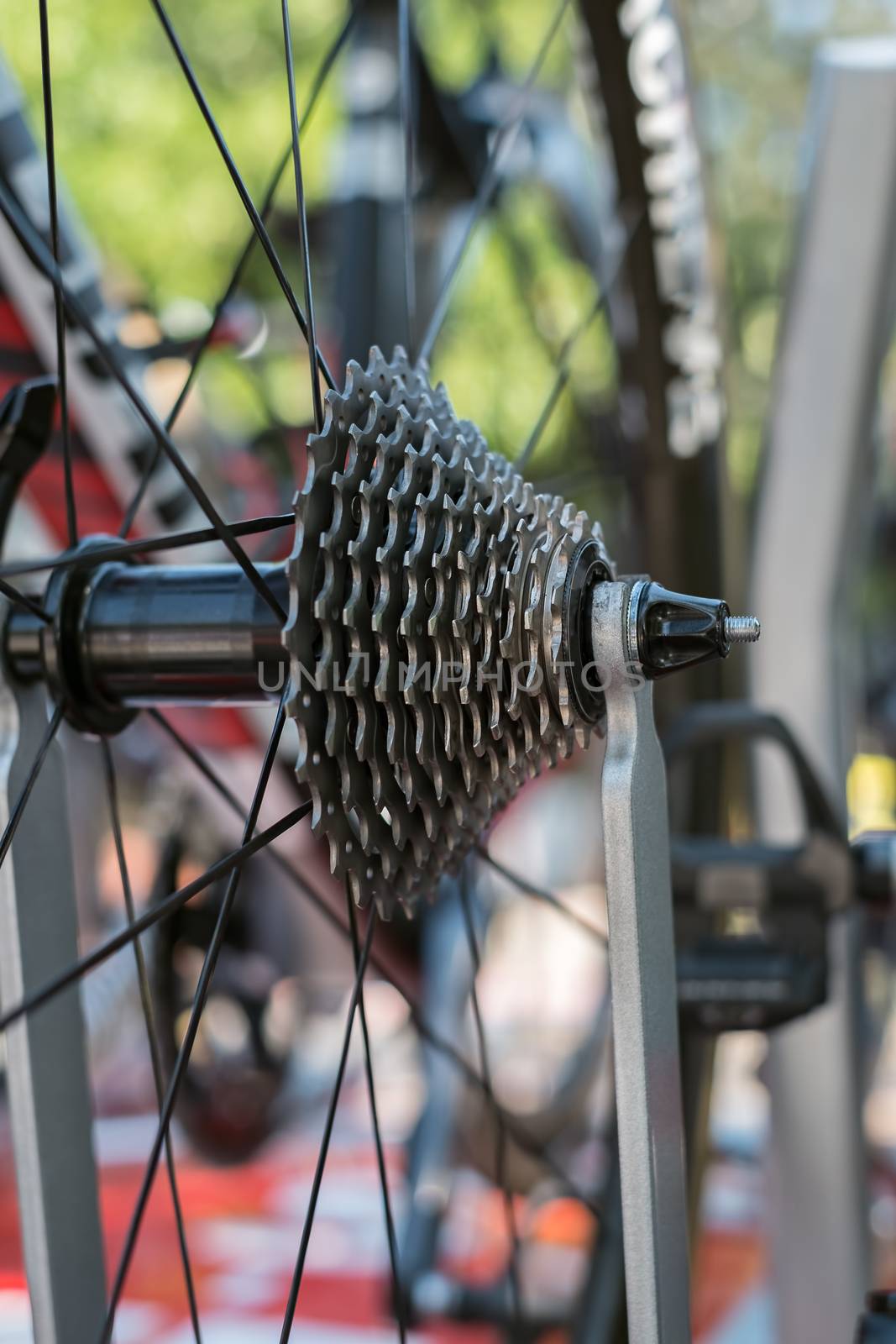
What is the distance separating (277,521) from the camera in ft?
1.42

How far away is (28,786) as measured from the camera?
471 mm

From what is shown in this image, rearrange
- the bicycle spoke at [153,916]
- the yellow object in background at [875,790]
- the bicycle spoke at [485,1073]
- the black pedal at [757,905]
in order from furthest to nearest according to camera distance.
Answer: the yellow object in background at [875,790]
the black pedal at [757,905]
the bicycle spoke at [485,1073]
the bicycle spoke at [153,916]

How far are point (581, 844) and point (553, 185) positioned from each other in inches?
89.8

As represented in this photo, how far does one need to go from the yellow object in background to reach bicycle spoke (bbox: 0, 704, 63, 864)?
78.7 inches

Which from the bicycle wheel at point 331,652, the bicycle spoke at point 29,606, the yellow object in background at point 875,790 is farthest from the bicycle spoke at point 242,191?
the yellow object in background at point 875,790

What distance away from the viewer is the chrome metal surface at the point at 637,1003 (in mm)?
408

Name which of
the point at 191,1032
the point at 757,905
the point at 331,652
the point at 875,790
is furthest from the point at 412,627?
the point at 875,790

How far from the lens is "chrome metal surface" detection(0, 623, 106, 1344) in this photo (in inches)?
18.5

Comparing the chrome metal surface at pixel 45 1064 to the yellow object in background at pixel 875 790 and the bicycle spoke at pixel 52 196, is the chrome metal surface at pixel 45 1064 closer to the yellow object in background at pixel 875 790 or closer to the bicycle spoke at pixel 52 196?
the bicycle spoke at pixel 52 196

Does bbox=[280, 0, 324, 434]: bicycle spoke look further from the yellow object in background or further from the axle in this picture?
the yellow object in background

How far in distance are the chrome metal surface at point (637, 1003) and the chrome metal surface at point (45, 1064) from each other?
18 centimetres

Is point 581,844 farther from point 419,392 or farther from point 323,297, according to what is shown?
point 419,392

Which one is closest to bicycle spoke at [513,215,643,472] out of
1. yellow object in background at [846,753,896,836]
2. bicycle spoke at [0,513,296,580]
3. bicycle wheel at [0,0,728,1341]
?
bicycle wheel at [0,0,728,1341]

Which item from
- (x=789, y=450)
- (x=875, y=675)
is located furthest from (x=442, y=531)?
(x=875, y=675)
